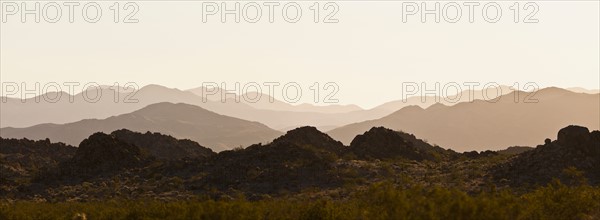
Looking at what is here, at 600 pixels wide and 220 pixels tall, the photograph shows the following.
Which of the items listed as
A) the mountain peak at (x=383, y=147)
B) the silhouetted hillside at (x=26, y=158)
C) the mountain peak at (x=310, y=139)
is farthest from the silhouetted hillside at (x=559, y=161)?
the silhouetted hillside at (x=26, y=158)

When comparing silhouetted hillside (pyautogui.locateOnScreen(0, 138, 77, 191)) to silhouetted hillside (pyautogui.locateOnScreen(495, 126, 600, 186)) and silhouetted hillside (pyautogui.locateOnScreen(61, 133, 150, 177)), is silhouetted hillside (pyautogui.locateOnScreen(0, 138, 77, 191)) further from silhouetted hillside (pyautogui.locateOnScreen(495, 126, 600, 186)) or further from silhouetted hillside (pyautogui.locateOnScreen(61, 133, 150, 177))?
silhouetted hillside (pyautogui.locateOnScreen(495, 126, 600, 186))

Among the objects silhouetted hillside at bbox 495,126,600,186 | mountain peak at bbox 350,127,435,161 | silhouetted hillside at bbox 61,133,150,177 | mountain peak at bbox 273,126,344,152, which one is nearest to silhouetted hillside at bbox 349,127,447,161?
mountain peak at bbox 350,127,435,161

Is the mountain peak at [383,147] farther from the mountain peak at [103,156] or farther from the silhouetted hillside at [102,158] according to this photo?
the mountain peak at [103,156]

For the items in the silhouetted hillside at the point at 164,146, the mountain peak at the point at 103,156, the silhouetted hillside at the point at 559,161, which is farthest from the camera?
the silhouetted hillside at the point at 164,146

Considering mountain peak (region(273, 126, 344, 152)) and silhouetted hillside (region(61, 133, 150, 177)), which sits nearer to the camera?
silhouetted hillside (region(61, 133, 150, 177))

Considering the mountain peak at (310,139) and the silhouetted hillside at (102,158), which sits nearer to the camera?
the silhouetted hillside at (102,158)

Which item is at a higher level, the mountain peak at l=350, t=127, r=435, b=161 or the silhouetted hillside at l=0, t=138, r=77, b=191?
the mountain peak at l=350, t=127, r=435, b=161

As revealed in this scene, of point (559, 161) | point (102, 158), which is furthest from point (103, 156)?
point (559, 161)

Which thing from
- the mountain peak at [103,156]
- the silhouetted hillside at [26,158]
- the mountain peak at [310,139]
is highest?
the mountain peak at [310,139]

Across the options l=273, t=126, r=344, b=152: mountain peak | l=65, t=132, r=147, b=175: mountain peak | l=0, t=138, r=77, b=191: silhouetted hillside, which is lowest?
l=0, t=138, r=77, b=191: silhouetted hillside
